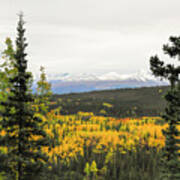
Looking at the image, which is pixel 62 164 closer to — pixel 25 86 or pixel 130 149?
pixel 130 149

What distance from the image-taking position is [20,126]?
1299cm

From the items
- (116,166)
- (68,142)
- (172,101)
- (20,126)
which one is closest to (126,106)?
(68,142)

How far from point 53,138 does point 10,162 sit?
98.2 ft

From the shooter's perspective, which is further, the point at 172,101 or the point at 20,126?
the point at 172,101

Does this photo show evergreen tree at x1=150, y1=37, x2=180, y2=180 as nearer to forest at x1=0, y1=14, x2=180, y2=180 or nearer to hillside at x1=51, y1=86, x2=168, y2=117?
forest at x1=0, y1=14, x2=180, y2=180

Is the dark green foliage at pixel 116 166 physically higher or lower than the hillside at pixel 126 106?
lower

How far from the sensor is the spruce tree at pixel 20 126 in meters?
12.4

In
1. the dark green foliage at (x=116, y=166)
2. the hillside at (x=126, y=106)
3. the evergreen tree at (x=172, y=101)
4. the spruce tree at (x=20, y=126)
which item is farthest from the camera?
the hillside at (x=126, y=106)

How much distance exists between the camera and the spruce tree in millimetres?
12445

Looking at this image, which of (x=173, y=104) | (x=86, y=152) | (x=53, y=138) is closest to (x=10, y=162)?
(x=173, y=104)

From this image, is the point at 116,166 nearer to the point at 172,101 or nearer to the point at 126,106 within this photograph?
the point at 172,101

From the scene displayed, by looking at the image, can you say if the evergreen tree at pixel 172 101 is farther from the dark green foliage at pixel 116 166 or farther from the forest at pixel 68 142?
the dark green foliage at pixel 116 166

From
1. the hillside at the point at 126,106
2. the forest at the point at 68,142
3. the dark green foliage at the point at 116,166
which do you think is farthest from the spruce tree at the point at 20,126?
the hillside at the point at 126,106

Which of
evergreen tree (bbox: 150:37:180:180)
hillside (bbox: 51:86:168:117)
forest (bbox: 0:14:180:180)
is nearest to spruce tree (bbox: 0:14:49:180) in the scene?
forest (bbox: 0:14:180:180)
